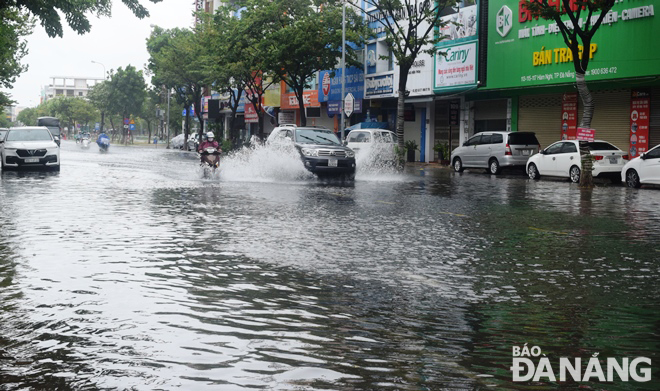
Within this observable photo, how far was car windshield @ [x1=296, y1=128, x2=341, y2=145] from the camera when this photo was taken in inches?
1032

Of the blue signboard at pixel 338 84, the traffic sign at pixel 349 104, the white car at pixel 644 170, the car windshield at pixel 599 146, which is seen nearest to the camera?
the white car at pixel 644 170

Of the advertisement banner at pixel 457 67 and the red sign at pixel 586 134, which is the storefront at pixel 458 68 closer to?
the advertisement banner at pixel 457 67

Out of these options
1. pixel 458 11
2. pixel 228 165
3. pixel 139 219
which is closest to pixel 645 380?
pixel 139 219

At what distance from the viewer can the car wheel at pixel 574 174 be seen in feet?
89.0

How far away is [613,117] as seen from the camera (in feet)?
106

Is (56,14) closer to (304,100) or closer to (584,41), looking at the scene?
(584,41)

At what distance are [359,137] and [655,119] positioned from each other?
38.1 ft

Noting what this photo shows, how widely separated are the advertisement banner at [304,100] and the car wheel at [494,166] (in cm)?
2491

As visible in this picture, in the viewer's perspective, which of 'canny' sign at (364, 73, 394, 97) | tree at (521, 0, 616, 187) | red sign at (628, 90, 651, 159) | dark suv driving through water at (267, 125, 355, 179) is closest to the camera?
dark suv driving through water at (267, 125, 355, 179)

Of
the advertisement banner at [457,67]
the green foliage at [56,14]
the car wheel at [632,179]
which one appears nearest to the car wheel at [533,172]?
the car wheel at [632,179]

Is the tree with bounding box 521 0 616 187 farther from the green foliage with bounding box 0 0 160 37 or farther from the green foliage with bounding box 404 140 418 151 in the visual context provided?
the green foliage with bounding box 404 140 418 151

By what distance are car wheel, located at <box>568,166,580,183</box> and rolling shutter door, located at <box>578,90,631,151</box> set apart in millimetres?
5255

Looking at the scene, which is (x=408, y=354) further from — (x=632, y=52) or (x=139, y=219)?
(x=632, y=52)

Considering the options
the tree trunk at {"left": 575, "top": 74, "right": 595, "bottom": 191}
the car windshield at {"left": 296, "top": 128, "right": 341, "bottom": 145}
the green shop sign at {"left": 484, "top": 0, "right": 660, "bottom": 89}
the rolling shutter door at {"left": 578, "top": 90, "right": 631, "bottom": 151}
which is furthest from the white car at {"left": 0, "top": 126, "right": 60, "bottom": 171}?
the rolling shutter door at {"left": 578, "top": 90, "right": 631, "bottom": 151}
